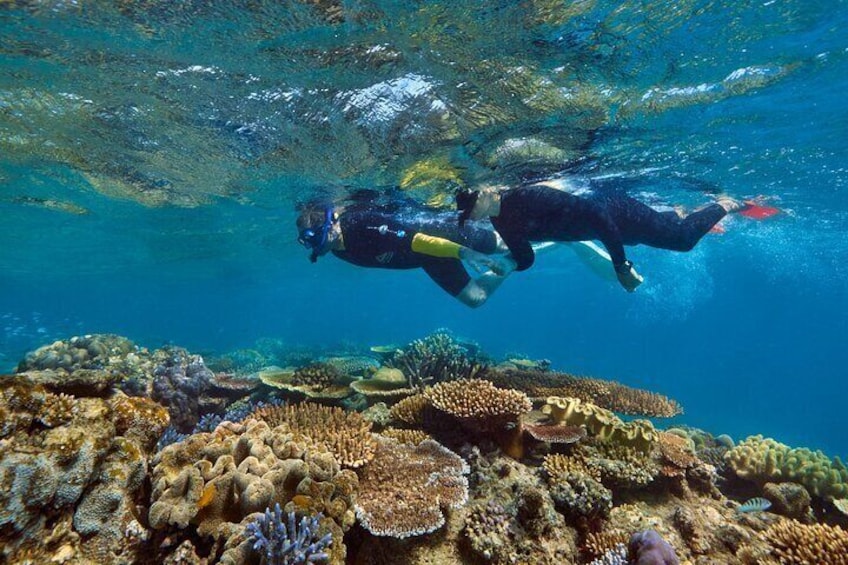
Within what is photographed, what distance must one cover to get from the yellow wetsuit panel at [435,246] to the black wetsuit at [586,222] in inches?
52.6

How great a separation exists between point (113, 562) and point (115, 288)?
72731 millimetres

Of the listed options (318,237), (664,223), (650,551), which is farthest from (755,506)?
(318,237)

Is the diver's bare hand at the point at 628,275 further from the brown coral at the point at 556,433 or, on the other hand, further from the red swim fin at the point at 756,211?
the red swim fin at the point at 756,211

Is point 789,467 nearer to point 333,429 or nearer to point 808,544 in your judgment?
point 808,544

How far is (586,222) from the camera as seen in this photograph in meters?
9.39

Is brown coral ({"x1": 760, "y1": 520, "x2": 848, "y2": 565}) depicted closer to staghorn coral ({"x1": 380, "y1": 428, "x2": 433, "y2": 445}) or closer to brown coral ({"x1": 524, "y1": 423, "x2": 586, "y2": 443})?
brown coral ({"x1": 524, "y1": 423, "x2": 586, "y2": 443})

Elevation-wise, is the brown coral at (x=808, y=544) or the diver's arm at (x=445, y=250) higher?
the diver's arm at (x=445, y=250)

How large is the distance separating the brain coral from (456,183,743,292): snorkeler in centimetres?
369

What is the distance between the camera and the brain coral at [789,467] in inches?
249

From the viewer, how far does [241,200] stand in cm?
1950

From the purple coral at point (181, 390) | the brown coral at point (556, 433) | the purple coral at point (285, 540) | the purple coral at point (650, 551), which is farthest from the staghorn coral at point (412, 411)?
the purple coral at point (181, 390)

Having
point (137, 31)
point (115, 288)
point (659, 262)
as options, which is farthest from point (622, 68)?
point (115, 288)

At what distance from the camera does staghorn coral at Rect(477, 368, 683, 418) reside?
284 inches

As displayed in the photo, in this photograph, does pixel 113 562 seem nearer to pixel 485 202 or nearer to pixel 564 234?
pixel 485 202
